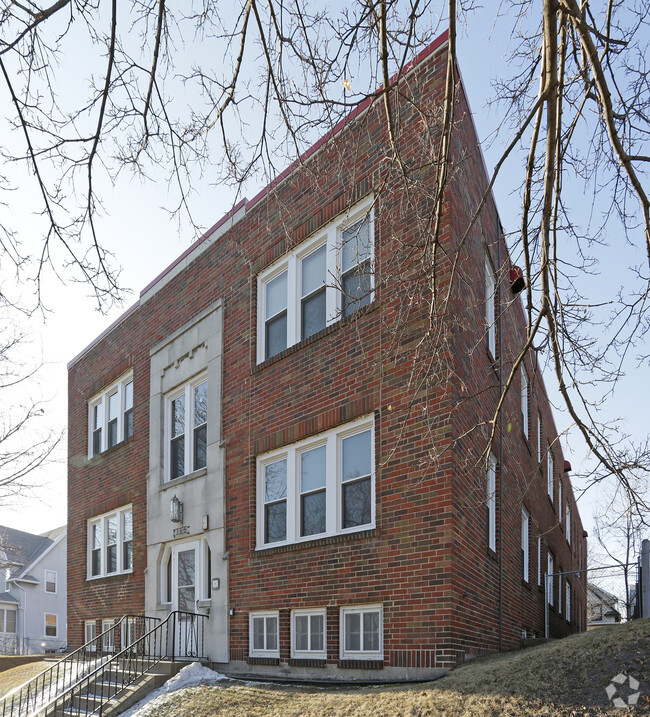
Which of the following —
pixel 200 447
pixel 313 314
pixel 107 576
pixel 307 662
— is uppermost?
pixel 313 314

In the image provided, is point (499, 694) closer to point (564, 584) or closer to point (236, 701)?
point (236, 701)

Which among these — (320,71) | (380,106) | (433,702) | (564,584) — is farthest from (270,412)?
(564,584)

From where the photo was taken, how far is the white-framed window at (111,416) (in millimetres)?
17516

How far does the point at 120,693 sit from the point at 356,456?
4824 mm

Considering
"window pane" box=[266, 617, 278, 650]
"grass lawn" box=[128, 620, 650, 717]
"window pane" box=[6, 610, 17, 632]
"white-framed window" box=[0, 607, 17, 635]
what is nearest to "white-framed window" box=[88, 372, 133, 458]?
"window pane" box=[266, 617, 278, 650]

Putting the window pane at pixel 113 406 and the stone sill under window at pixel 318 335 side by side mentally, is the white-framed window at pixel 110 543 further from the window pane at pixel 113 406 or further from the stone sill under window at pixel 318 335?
the stone sill under window at pixel 318 335

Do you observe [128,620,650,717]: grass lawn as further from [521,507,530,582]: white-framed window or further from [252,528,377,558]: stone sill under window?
[521,507,530,582]: white-framed window

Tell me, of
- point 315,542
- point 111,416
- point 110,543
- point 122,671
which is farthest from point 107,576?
point 315,542

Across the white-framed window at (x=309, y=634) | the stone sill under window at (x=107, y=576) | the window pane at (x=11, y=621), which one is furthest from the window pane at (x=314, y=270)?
the window pane at (x=11, y=621)

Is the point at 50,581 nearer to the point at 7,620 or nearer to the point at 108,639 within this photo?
the point at 7,620

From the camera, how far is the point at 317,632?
34.6ft

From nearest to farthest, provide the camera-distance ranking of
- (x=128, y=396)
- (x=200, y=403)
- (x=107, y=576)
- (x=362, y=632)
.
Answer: (x=362, y=632), (x=200, y=403), (x=107, y=576), (x=128, y=396)

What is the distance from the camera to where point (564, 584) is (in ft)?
79.5

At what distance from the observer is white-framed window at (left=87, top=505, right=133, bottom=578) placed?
54.2ft
